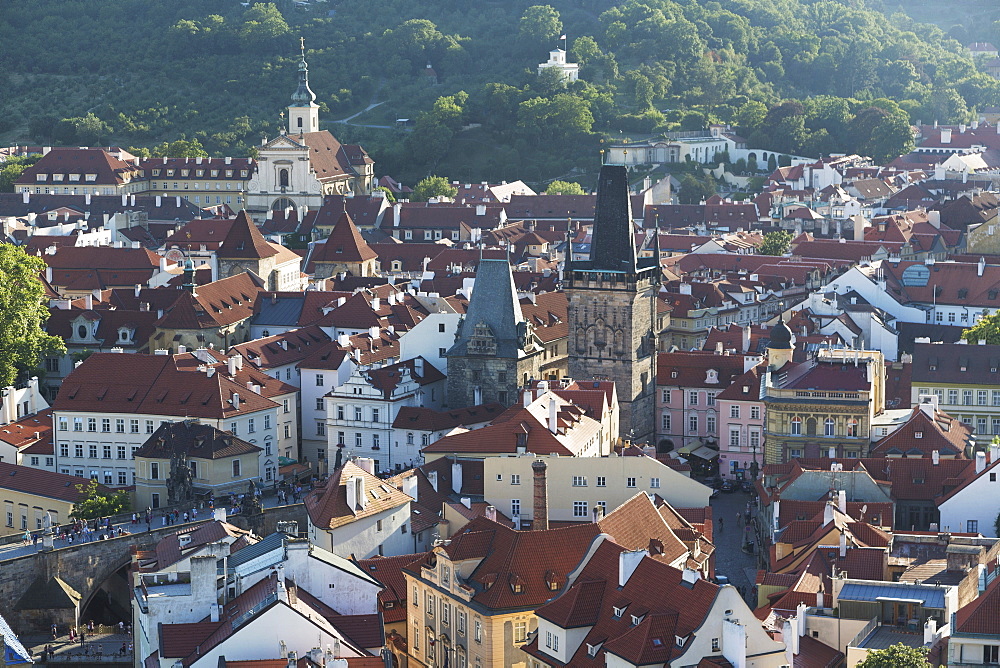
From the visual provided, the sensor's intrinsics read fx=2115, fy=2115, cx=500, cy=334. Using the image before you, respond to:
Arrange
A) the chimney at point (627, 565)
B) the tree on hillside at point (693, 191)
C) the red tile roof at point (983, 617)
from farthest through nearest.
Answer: the tree on hillside at point (693, 191) < the chimney at point (627, 565) < the red tile roof at point (983, 617)

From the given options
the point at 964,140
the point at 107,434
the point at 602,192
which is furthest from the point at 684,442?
the point at 964,140

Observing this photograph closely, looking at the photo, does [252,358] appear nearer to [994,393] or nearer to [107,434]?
[107,434]

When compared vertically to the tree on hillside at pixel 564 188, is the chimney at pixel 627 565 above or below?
below

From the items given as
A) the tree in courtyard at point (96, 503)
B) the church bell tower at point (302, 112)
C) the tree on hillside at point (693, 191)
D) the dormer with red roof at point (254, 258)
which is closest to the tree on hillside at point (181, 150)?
the church bell tower at point (302, 112)

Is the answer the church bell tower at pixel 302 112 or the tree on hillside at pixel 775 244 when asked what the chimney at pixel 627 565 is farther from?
the church bell tower at pixel 302 112

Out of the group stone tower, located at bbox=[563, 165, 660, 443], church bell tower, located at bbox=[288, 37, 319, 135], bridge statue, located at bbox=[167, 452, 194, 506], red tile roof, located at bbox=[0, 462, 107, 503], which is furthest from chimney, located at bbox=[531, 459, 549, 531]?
church bell tower, located at bbox=[288, 37, 319, 135]

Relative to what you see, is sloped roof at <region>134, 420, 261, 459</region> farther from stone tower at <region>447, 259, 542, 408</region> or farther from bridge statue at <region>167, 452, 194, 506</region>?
stone tower at <region>447, 259, 542, 408</region>
